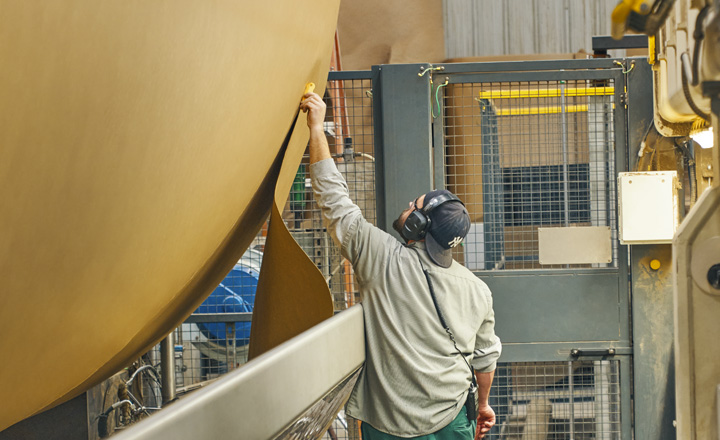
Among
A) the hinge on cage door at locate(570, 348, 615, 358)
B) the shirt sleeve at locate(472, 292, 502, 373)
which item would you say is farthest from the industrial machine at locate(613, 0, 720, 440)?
the hinge on cage door at locate(570, 348, 615, 358)

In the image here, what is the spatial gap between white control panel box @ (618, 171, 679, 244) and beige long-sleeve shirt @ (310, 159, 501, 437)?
0.88 metres

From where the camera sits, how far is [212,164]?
3.03 feet

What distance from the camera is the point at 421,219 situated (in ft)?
7.79

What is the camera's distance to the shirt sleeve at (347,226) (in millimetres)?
2105

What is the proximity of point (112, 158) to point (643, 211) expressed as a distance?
2.53 m

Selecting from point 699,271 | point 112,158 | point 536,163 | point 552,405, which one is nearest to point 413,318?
point 536,163

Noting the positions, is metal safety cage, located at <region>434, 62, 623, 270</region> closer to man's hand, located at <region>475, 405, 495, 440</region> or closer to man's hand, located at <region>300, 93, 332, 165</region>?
man's hand, located at <region>475, 405, 495, 440</region>

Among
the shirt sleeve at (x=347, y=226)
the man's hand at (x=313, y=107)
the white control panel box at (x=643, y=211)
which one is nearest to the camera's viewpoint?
the man's hand at (x=313, y=107)

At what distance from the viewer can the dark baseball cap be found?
2346mm

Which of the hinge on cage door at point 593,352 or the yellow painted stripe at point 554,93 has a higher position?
the yellow painted stripe at point 554,93

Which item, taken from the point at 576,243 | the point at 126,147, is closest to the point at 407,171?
the point at 576,243

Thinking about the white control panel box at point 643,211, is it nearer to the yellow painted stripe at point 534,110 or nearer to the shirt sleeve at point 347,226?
the yellow painted stripe at point 534,110

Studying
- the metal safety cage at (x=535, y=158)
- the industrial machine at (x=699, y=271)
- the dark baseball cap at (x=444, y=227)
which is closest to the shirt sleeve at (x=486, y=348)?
the dark baseball cap at (x=444, y=227)

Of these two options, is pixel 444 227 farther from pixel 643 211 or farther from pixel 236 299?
pixel 236 299
